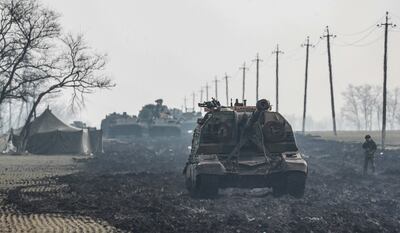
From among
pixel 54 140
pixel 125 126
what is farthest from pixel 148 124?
pixel 54 140

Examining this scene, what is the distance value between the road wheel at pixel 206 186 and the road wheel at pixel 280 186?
1.61 metres

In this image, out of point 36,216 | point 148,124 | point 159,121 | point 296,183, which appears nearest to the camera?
point 36,216

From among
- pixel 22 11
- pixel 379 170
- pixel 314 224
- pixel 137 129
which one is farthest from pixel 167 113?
pixel 314 224

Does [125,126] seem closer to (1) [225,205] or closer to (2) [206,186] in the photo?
(2) [206,186]

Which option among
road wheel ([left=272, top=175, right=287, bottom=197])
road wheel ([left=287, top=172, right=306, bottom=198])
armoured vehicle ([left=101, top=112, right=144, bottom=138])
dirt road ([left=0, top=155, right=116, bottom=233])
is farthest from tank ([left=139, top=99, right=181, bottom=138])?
road wheel ([left=287, top=172, right=306, bottom=198])

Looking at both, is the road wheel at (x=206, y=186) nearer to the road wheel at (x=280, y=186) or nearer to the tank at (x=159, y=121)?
the road wheel at (x=280, y=186)

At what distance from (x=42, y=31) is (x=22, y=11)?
2.23m

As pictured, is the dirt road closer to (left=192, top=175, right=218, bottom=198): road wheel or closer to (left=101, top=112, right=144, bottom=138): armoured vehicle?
(left=192, top=175, right=218, bottom=198): road wheel

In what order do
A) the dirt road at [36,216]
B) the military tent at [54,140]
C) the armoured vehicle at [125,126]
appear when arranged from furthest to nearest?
1. the armoured vehicle at [125,126]
2. the military tent at [54,140]
3. the dirt road at [36,216]

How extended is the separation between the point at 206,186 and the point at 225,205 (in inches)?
29.3

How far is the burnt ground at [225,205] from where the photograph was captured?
39.1ft

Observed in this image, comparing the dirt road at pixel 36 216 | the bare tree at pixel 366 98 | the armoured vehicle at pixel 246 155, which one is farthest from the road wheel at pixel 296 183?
the bare tree at pixel 366 98

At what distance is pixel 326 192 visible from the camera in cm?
1827

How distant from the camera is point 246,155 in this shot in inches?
651
